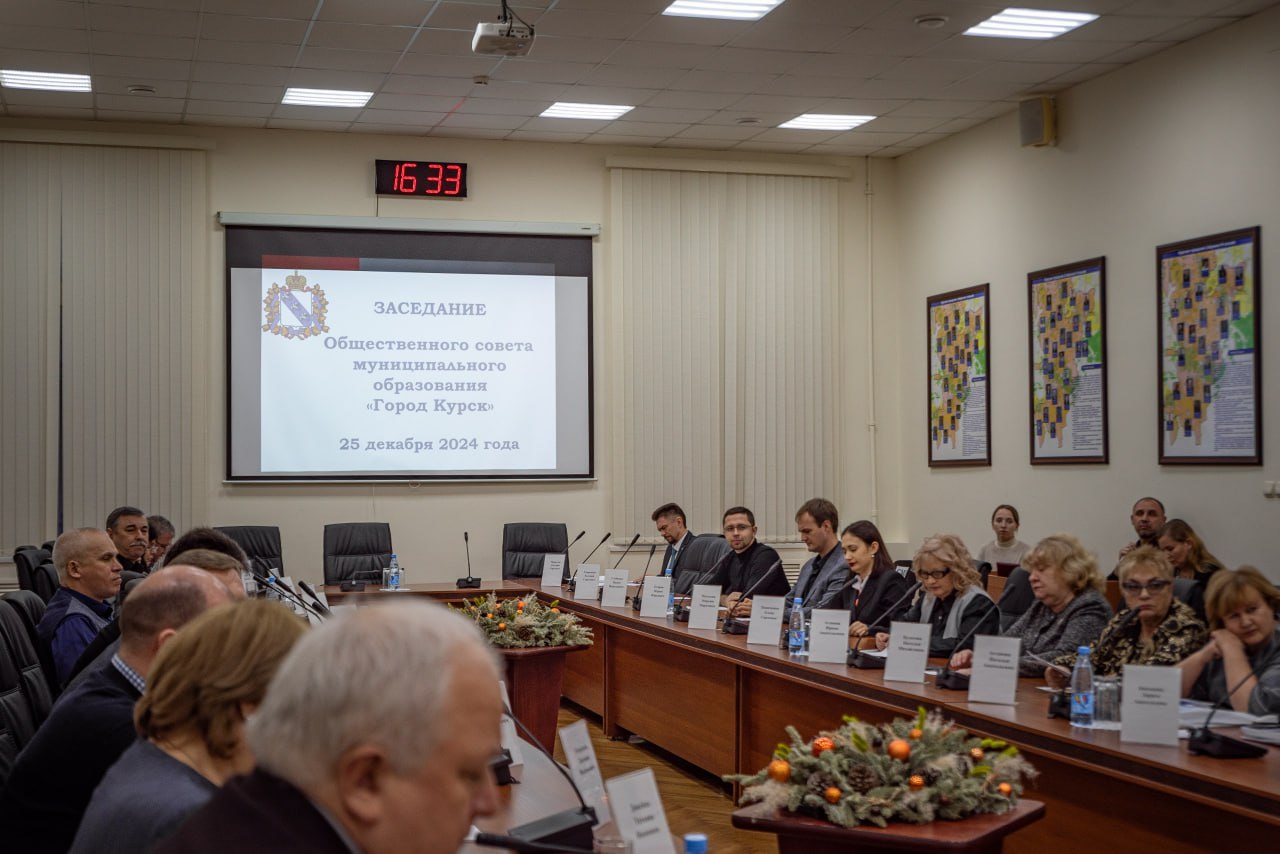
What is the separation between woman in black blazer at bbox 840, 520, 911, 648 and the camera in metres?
5.51

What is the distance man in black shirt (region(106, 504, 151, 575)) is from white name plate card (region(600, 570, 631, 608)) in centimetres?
235

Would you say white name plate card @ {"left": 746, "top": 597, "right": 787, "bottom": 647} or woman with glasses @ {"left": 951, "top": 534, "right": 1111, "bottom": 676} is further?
white name plate card @ {"left": 746, "top": 597, "right": 787, "bottom": 647}

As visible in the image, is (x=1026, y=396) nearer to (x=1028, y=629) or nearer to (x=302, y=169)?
(x=1028, y=629)

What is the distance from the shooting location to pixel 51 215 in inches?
341

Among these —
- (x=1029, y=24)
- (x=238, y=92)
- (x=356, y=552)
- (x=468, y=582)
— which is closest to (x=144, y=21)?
(x=238, y=92)

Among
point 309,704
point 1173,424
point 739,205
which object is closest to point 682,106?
point 739,205

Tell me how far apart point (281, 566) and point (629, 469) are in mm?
2563

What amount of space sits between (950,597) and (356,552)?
4.65 meters

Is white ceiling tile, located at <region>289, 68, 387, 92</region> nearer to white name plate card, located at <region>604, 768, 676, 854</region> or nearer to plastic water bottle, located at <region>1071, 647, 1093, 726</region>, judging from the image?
plastic water bottle, located at <region>1071, 647, 1093, 726</region>

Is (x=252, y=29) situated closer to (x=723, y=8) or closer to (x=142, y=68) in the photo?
(x=142, y=68)

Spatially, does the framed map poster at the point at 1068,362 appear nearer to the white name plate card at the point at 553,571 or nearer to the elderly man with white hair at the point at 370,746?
the white name plate card at the point at 553,571

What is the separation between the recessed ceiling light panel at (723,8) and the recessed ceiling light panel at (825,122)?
2.12 meters

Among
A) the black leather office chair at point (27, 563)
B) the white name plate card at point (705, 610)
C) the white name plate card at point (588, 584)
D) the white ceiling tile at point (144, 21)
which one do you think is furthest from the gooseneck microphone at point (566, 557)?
the white ceiling tile at point (144, 21)

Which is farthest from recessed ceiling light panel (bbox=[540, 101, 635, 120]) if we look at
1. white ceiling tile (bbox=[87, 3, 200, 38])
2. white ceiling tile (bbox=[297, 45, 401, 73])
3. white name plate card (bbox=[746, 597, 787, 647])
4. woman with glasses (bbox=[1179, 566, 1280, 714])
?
woman with glasses (bbox=[1179, 566, 1280, 714])
